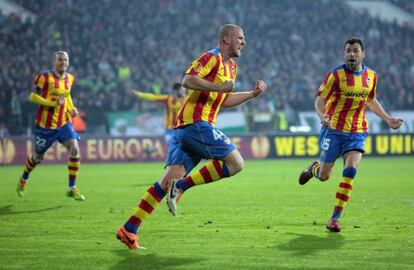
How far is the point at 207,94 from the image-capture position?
876cm

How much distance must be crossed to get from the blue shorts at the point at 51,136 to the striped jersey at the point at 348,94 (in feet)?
19.2

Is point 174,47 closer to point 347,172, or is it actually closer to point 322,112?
point 322,112

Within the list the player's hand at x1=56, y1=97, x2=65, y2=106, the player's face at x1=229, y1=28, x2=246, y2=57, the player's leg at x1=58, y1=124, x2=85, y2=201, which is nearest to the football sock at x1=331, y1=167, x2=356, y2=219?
the player's face at x1=229, y1=28, x2=246, y2=57

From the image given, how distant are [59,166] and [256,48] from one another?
1388 centimetres

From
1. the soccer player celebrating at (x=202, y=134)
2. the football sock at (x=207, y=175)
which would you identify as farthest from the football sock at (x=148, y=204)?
the football sock at (x=207, y=175)

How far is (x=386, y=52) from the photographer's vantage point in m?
39.5

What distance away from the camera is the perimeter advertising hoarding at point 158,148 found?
91.5ft

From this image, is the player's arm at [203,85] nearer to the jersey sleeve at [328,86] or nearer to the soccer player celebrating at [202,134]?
the soccer player celebrating at [202,134]

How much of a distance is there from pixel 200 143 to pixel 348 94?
2.93m

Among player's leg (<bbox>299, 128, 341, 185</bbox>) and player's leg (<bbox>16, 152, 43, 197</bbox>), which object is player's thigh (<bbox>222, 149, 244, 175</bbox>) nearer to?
player's leg (<bbox>299, 128, 341, 185</bbox>)

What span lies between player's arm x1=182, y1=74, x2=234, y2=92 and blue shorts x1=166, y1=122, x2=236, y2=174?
0.49 m

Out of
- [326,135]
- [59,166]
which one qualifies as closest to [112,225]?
[326,135]

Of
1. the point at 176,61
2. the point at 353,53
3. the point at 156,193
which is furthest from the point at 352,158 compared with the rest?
the point at 176,61

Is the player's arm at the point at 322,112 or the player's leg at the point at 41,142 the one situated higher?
the player's arm at the point at 322,112
